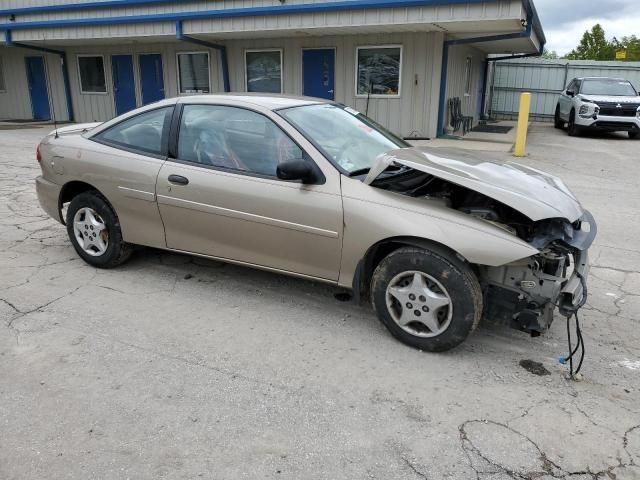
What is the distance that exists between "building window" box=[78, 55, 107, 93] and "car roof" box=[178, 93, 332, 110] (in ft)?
50.6

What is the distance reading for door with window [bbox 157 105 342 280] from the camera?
3.70m

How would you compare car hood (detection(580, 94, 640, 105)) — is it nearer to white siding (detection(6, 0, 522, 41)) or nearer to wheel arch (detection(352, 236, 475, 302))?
white siding (detection(6, 0, 522, 41))

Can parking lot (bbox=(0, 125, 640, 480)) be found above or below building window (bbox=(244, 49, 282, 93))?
below

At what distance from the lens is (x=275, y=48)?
588 inches

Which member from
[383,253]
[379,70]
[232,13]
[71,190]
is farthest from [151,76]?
[383,253]

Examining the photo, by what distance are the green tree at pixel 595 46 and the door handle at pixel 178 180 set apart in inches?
1551

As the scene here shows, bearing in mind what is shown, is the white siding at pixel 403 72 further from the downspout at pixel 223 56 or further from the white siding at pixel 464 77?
the white siding at pixel 464 77

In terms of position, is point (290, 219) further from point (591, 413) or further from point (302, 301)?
point (591, 413)

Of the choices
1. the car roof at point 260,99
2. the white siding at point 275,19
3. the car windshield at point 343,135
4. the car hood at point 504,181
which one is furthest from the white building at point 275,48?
the car hood at point 504,181

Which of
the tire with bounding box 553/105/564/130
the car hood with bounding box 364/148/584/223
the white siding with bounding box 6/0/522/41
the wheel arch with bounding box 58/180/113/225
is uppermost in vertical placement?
the white siding with bounding box 6/0/522/41

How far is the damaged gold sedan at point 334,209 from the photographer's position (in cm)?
326

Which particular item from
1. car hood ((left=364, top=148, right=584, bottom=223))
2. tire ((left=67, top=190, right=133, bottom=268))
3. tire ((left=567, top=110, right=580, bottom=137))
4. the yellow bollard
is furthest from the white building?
tire ((left=67, top=190, right=133, bottom=268))

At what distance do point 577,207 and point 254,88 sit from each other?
13.4 meters

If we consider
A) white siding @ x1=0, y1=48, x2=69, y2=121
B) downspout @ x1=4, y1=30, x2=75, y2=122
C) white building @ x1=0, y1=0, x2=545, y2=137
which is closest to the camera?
white building @ x1=0, y1=0, x2=545, y2=137
